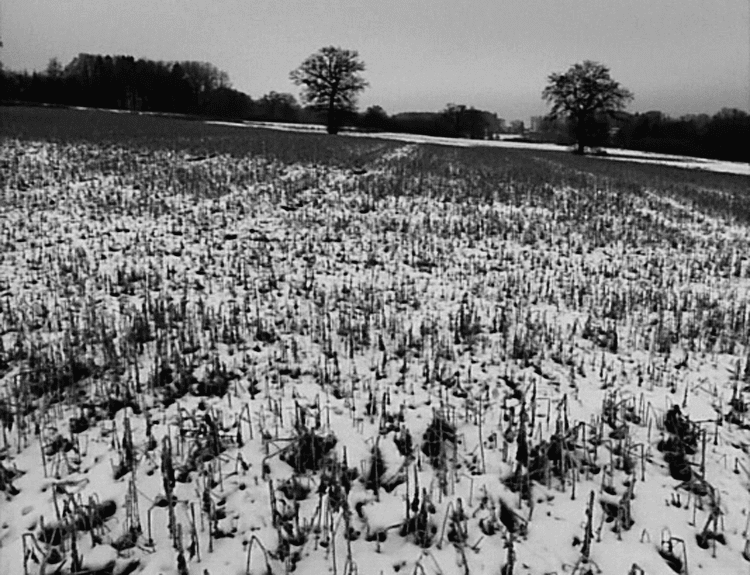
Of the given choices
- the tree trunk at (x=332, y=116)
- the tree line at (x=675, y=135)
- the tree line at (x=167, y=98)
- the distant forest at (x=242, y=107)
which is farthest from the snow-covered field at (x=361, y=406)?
the tree line at (x=167, y=98)

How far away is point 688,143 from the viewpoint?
67438 millimetres

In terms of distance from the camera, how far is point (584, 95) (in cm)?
5166

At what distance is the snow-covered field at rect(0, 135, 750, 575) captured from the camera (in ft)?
11.2

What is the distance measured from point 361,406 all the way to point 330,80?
57640mm

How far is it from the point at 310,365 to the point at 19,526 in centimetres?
290

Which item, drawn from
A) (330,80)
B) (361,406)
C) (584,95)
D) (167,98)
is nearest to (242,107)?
(167,98)

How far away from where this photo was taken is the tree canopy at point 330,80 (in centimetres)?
5644

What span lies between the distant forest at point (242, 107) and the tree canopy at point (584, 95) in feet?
55.0

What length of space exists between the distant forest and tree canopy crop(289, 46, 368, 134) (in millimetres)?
11436

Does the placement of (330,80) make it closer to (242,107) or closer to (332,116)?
(332,116)

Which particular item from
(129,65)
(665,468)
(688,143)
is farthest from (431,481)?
(129,65)

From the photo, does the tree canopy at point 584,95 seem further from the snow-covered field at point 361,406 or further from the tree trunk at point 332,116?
the snow-covered field at point 361,406

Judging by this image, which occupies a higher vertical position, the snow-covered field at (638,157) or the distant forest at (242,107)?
the distant forest at (242,107)

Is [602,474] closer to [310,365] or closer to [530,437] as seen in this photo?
[530,437]
